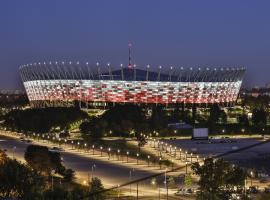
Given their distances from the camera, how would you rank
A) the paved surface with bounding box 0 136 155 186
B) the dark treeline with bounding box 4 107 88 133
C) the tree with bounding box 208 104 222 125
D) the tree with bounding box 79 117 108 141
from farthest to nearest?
1. the tree with bounding box 208 104 222 125
2. the dark treeline with bounding box 4 107 88 133
3. the tree with bounding box 79 117 108 141
4. the paved surface with bounding box 0 136 155 186

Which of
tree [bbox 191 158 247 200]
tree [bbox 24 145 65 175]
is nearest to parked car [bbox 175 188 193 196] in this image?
tree [bbox 191 158 247 200]

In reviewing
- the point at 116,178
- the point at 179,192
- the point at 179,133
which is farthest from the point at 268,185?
the point at 179,133

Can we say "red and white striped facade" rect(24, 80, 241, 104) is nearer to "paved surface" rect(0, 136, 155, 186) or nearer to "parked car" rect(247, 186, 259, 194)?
"paved surface" rect(0, 136, 155, 186)

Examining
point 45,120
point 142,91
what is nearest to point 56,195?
point 45,120

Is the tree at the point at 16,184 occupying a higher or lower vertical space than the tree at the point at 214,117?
lower

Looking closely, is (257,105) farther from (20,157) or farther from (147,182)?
(147,182)

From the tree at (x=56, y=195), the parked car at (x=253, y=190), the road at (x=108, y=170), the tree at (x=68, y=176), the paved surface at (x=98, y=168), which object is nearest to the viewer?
the tree at (x=56, y=195)

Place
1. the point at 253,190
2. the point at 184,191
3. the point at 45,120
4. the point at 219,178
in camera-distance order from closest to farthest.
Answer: the point at 219,178
the point at 253,190
the point at 184,191
the point at 45,120

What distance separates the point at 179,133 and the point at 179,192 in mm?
22593

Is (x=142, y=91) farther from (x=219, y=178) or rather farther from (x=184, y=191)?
(x=219, y=178)

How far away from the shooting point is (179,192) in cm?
1928

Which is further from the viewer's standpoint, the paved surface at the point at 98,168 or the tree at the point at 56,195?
the paved surface at the point at 98,168

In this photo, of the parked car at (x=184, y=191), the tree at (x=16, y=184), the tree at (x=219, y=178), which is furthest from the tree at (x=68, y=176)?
the tree at (x=16, y=184)

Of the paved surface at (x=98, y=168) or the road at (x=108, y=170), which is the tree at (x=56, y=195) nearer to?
the road at (x=108, y=170)
